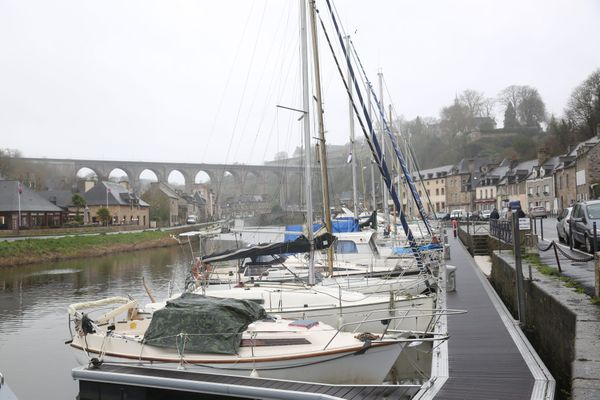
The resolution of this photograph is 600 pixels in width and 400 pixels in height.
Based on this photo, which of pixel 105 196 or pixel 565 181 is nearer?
pixel 565 181

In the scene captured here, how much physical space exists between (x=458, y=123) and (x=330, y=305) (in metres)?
128

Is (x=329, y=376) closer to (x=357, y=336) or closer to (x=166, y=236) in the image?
(x=357, y=336)

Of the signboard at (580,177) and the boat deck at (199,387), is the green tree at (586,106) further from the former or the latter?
the boat deck at (199,387)

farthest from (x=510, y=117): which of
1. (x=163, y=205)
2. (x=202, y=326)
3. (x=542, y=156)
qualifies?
(x=202, y=326)

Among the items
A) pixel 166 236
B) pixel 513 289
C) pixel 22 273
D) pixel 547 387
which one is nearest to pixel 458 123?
pixel 166 236

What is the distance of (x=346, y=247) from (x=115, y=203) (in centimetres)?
7019

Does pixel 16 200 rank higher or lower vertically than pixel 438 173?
lower

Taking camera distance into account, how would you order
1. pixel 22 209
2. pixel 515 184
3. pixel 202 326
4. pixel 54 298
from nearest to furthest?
pixel 202 326 < pixel 54 298 < pixel 22 209 < pixel 515 184

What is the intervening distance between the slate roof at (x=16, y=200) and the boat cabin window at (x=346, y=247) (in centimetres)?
5522

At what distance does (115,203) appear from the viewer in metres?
85.7

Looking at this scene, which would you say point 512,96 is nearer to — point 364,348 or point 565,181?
point 565,181

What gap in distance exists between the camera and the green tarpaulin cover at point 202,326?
36.0ft

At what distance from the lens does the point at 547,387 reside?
310 inches

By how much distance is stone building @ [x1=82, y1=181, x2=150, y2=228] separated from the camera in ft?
279
